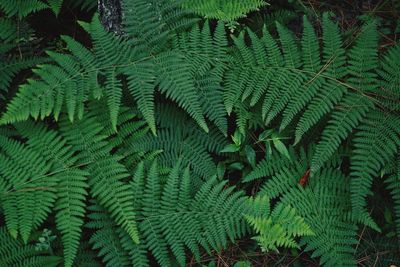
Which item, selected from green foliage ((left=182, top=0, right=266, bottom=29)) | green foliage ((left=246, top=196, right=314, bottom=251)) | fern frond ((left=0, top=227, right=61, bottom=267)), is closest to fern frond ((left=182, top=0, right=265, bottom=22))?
green foliage ((left=182, top=0, right=266, bottom=29))

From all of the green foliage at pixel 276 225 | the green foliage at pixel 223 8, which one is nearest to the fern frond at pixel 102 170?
the green foliage at pixel 276 225

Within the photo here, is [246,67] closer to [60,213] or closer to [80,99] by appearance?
[80,99]

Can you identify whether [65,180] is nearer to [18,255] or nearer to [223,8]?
[18,255]

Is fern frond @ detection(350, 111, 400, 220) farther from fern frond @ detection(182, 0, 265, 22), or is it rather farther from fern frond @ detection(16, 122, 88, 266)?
fern frond @ detection(16, 122, 88, 266)

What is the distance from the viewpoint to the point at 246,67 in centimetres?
402

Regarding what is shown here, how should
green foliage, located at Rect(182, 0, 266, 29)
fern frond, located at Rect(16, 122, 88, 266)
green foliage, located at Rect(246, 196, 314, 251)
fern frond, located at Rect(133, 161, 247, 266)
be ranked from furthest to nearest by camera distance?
green foliage, located at Rect(182, 0, 266, 29) → fern frond, located at Rect(133, 161, 247, 266) → green foliage, located at Rect(246, 196, 314, 251) → fern frond, located at Rect(16, 122, 88, 266)

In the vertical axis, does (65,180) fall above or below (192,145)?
above

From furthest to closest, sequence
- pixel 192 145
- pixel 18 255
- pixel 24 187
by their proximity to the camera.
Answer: pixel 192 145, pixel 24 187, pixel 18 255

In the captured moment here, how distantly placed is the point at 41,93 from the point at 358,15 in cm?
344

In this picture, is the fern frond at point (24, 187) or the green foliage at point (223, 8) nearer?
the fern frond at point (24, 187)

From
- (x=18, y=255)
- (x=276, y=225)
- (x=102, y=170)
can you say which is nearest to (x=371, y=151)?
(x=276, y=225)

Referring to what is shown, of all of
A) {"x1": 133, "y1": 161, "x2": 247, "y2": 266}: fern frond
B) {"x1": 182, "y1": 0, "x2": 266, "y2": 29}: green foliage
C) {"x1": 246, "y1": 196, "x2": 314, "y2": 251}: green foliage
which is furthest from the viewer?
{"x1": 182, "y1": 0, "x2": 266, "y2": 29}: green foliage

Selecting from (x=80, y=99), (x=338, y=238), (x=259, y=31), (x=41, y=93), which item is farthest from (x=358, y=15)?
(x=41, y=93)

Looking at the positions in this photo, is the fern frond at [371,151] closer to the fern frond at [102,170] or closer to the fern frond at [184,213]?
the fern frond at [184,213]
